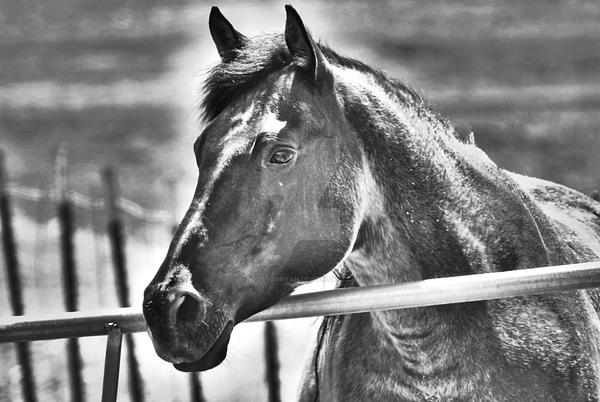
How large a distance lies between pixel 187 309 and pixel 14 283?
8.99 ft

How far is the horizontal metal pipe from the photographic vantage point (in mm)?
1055

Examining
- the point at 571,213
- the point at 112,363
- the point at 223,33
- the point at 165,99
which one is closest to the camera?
the point at 112,363

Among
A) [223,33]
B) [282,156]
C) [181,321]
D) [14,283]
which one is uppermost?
[223,33]

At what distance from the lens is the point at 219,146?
1.09 meters

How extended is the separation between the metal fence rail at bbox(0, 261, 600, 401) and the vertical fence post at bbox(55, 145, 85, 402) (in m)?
2.15

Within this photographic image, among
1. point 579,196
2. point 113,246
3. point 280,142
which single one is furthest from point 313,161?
point 113,246

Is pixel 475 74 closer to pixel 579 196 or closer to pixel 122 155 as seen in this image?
pixel 579 196

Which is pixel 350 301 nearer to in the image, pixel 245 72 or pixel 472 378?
pixel 472 378

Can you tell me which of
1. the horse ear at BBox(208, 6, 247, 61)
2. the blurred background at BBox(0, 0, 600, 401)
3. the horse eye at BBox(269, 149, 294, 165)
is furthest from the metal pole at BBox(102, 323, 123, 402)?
the blurred background at BBox(0, 0, 600, 401)

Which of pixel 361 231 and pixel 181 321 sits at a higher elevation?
pixel 361 231

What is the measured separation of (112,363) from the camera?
1.13 meters

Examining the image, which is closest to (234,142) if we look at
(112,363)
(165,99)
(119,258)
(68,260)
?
(112,363)

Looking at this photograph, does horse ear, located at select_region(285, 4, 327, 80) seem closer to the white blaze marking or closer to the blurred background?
the white blaze marking

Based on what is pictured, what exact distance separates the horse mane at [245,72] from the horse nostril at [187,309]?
37cm
